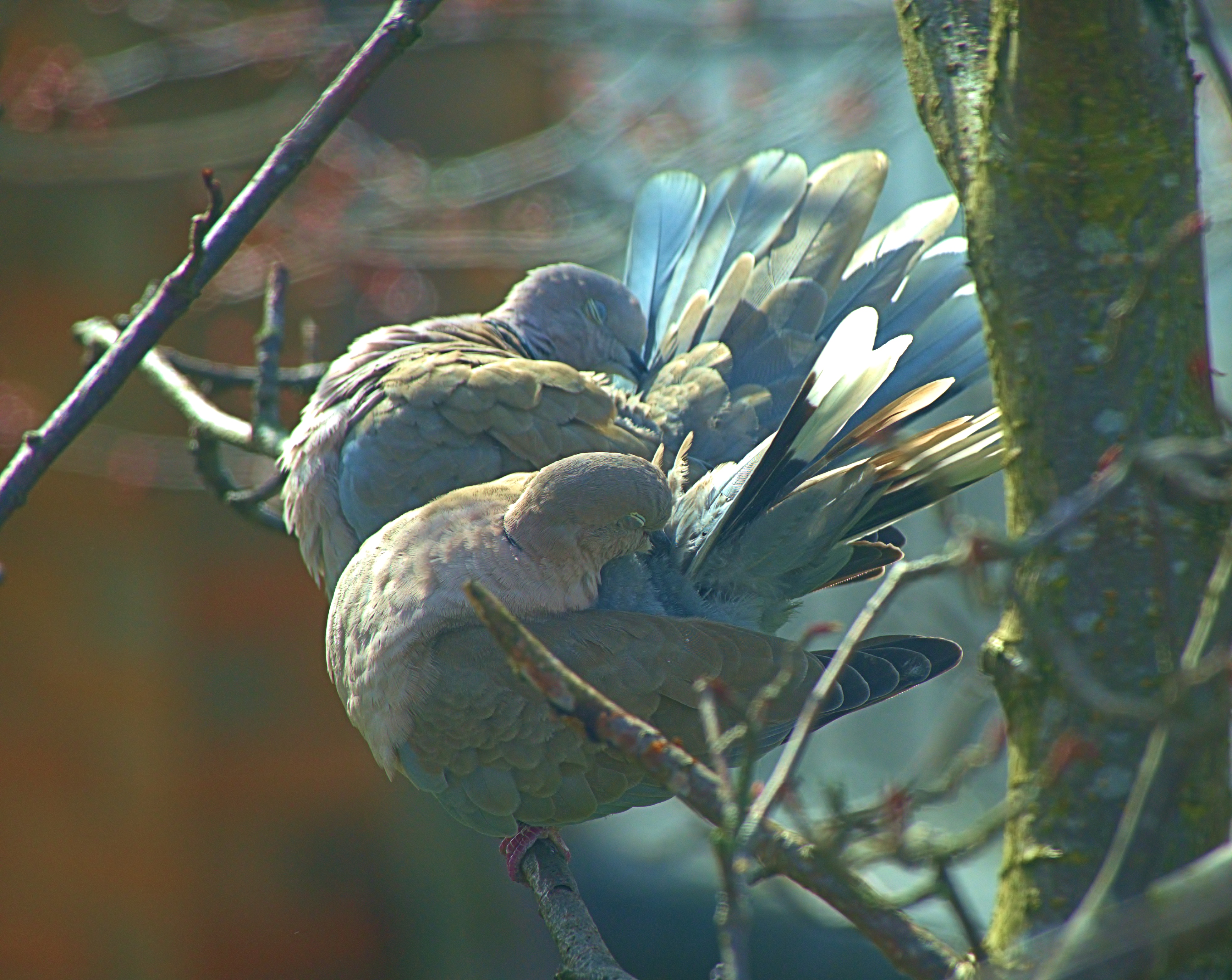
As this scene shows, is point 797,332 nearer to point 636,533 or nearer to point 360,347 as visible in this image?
point 636,533

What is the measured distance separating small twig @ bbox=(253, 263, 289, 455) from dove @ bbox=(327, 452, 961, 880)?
60 cm

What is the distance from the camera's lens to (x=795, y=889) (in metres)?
3.82

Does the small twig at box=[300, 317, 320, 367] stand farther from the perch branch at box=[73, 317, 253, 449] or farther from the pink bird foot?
the pink bird foot

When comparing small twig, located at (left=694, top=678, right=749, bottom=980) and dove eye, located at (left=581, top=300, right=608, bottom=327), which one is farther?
dove eye, located at (left=581, top=300, right=608, bottom=327)

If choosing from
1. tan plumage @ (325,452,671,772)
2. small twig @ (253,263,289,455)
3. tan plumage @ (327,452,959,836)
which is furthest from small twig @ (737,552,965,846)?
small twig @ (253,263,289,455)

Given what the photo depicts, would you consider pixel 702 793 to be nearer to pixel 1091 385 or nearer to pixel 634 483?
pixel 1091 385

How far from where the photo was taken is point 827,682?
93cm

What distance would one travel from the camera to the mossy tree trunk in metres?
1.09

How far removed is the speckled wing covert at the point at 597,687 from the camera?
2.17 meters

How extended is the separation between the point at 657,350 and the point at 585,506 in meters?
1.03

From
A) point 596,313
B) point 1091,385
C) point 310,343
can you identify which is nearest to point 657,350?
point 596,313

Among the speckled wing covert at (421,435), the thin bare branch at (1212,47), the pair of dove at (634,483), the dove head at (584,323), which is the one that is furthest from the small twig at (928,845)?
the dove head at (584,323)

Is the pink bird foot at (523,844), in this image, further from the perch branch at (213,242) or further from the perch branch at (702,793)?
the perch branch at (702,793)

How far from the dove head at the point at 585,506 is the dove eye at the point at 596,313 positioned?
34.0 inches
